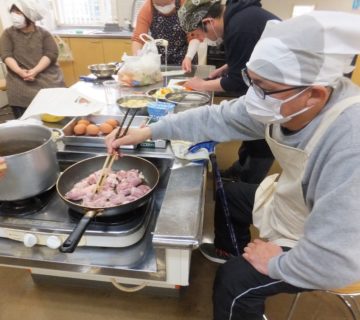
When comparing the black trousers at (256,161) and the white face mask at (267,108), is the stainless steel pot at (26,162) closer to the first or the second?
the white face mask at (267,108)

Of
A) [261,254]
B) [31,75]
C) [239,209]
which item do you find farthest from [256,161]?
[31,75]

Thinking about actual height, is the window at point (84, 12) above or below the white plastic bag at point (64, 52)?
above

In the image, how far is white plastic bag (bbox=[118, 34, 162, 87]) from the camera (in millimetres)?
1945

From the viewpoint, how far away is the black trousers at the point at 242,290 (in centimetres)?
95

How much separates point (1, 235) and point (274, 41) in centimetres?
98

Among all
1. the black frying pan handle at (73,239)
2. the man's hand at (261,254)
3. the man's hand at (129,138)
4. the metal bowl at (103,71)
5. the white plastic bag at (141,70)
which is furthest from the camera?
the metal bowl at (103,71)

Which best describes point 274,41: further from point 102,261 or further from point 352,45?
point 102,261

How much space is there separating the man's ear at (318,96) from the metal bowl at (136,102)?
3.01 feet

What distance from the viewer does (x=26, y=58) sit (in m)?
2.50

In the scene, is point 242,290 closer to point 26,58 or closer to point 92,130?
point 92,130

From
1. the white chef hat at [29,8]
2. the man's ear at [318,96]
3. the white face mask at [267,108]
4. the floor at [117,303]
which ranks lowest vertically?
the floor at [117,303]

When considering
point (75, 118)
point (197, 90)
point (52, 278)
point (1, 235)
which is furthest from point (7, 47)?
point (1, 235)

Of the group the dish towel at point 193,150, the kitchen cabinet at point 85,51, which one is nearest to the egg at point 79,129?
the dish towel at point 193,150

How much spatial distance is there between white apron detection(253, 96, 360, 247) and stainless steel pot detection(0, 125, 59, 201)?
733 millimetres
